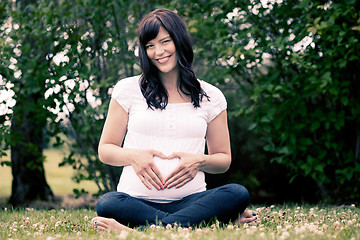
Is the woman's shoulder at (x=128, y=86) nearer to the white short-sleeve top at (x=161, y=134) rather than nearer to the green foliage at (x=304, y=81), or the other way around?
the white short-sleeve top at (x=161, y=134)

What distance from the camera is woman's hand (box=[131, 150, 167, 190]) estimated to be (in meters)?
2.80

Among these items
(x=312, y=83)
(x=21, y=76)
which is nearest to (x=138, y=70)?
(x=21, y=76)

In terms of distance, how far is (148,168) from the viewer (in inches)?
110

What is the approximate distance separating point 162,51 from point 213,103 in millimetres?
566

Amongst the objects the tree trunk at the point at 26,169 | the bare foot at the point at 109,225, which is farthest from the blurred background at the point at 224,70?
the bare foot at the point at 109,225

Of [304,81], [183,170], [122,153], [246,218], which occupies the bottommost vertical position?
[246,218]

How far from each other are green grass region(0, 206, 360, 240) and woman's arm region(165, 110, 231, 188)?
1.30 feet

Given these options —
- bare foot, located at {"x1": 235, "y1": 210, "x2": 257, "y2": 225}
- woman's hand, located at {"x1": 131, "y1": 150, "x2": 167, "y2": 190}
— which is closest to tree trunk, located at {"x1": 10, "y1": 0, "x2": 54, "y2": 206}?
woman's hand, located at {"x1": 131, "y1": 150, "x2": 167, "y2": 190}

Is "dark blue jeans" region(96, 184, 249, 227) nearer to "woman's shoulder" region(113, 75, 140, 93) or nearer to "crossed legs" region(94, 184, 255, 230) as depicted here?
"crossed legs" region(94, 184, 255, 230)

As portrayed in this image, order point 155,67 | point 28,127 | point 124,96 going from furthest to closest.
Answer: point 28,127, point 155,67, point 124,96


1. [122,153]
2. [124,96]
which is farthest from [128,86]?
[122,153]

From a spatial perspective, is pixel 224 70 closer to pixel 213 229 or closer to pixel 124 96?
pixel 124 96

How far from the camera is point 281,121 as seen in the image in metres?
4.69

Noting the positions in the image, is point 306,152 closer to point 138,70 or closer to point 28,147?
point 138,70
